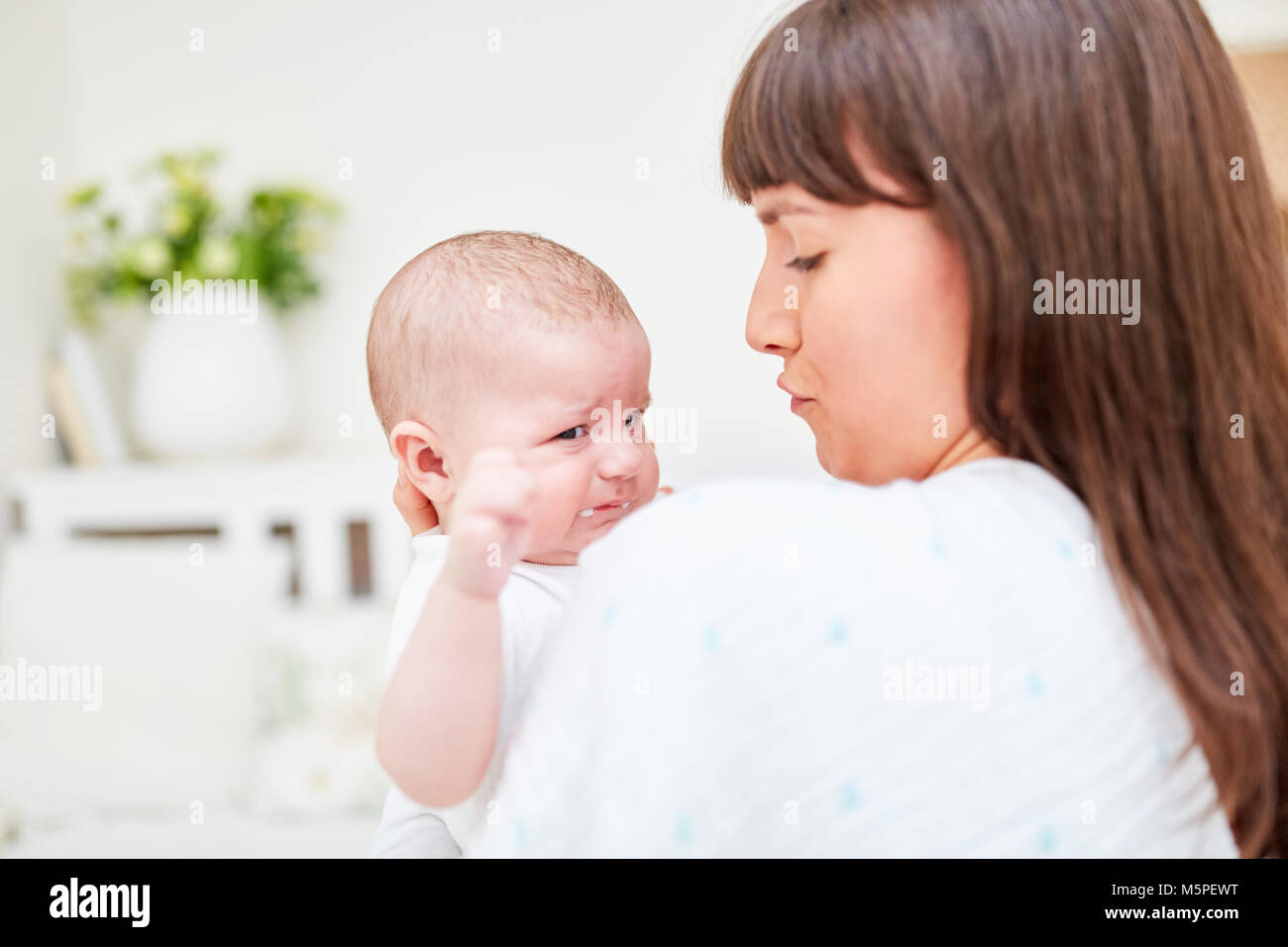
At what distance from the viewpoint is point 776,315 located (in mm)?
853

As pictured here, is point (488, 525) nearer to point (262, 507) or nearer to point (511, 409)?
point (511, 409)

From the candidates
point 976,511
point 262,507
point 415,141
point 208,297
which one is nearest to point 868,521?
point 976,511

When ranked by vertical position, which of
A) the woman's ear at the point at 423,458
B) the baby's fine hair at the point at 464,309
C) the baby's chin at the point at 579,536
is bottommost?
the baby's chin at the point at 579,536

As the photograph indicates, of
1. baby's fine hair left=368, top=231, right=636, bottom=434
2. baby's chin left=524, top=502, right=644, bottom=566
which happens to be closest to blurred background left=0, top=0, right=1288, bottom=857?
baby's fine hair left=368, top=231, right=636, bottom=434

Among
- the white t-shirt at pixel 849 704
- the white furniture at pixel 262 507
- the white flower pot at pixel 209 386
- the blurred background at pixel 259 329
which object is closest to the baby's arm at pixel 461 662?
the white t-shirt at pixel 849 704

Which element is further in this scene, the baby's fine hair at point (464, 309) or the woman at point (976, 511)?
the baby's fine hair at point (464, 309)

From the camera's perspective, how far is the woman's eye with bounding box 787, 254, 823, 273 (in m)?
0.78

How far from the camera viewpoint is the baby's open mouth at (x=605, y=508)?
979mm

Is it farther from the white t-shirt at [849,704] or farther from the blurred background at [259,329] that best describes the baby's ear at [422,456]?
the blurred background at [259,329]

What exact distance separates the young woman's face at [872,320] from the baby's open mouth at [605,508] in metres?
0.22

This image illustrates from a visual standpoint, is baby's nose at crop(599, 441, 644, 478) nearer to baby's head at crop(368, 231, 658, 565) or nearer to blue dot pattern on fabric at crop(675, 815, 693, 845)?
baby's head at crop(368, 231, 658, 565)

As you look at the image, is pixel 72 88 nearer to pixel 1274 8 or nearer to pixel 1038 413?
pixel 1274 8

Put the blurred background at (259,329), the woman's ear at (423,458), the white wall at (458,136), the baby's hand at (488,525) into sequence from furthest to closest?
1. the white wall at (458,136)
2. the blurred background at (259,329)
3. the woman's ear at (423,458)
4. the baby's hand at (488,525)
